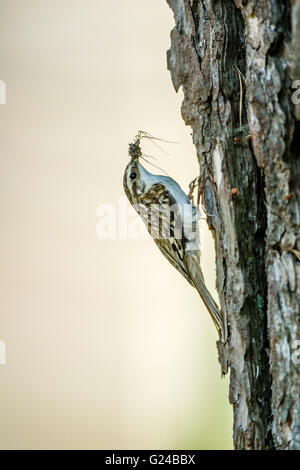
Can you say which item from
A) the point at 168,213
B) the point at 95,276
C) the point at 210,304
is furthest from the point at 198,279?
the point at 95,276

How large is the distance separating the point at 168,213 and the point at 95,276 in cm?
150

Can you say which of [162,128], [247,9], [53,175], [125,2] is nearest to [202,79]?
[247,9]

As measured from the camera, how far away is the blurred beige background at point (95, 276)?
175 inches

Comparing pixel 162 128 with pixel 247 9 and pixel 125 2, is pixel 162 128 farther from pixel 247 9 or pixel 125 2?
pixel 247 9

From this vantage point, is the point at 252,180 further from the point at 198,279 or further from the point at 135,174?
the point at 135,174

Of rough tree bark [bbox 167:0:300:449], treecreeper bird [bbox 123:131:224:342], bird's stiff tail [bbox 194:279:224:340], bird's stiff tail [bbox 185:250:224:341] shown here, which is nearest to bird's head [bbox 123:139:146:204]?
treecreeper bird [bbox 123:131:224:342]

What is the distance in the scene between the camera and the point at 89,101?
4.85 meters

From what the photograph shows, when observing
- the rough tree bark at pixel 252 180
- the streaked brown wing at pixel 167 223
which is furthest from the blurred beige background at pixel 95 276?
the rough tree bark at pixel 252 180

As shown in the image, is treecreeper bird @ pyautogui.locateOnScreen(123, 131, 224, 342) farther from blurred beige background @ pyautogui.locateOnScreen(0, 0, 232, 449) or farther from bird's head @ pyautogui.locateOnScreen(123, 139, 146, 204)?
blurred beige background @ pyautogui.locateOnScreen(0, 0, 232, 449)

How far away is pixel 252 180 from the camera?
6.90ft

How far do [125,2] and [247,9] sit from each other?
3.24 m

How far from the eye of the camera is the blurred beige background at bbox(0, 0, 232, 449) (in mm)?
4449

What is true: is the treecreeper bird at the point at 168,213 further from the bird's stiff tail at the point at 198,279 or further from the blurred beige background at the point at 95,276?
the blurred beige background at the point at 95,276

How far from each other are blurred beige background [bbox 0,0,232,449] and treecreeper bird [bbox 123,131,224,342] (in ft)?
3.19
